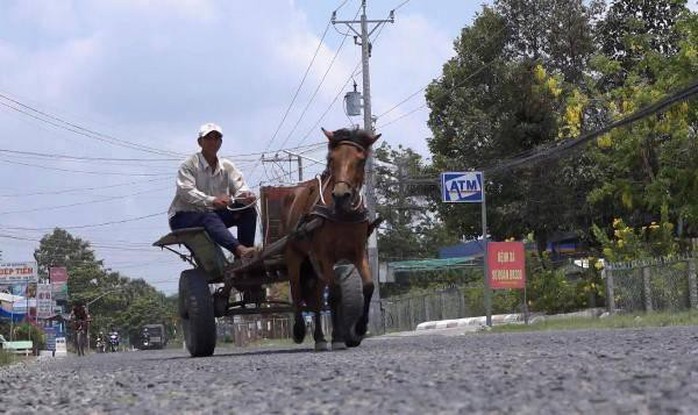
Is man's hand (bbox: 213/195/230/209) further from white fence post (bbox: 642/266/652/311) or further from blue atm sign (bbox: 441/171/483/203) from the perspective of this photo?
white fence post (bbox: 642/266/652/311)

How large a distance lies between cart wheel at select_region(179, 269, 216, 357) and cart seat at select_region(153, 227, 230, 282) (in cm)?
15

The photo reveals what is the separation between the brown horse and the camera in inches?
385

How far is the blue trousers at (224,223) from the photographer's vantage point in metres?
10.8

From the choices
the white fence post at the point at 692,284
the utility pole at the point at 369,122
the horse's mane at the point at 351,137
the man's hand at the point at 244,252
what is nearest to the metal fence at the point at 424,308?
the utility pole at the point at 369,122

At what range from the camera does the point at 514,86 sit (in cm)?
3850

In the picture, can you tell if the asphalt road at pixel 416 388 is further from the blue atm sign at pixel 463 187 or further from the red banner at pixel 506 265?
the red banner at pixel 506 265

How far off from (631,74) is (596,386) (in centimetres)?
2738

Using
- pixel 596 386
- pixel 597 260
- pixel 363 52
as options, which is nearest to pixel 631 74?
pixel 597 260

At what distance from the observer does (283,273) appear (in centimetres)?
1141

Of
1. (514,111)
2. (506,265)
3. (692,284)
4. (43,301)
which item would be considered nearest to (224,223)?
(692,284)

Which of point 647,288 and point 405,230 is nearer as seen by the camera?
point 647,288

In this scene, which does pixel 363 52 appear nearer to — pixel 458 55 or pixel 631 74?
pixel 458 55

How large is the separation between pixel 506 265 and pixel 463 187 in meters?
2.59

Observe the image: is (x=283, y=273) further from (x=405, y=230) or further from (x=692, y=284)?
(x=405, y=230)
